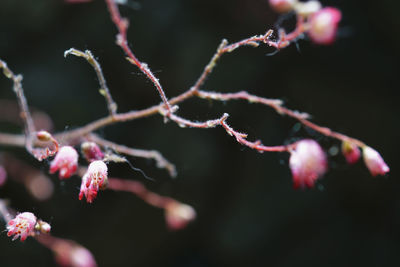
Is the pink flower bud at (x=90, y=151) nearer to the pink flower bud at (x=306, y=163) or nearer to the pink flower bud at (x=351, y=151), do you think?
the pink flower bud at (x=306, y=163)

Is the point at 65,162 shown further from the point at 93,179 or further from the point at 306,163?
the point at 306,163

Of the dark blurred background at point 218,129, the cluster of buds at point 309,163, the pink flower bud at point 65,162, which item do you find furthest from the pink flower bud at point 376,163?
the dark blurred background at point 218,129

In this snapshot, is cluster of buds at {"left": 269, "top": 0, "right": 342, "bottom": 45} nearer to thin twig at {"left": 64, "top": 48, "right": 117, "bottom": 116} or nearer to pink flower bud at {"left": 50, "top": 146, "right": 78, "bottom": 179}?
thin twig at {"left": 64, "top": 48, "right": 117, "bottom": 116}

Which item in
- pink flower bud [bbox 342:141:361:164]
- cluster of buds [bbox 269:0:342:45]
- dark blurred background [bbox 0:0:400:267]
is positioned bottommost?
pink flower bud [bbox 342:141:361:164]

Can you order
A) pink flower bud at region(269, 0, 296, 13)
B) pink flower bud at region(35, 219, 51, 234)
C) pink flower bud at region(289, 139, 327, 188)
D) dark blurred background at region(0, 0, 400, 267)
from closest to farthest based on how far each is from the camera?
pink flower bud at region(35, 219, 51, 234) → pink flower bud at region(289, 139, 327, 188) → pink flower bud at region(269, 0, 296, 13) → dark blurred background at region(0, 0, 400, 267)

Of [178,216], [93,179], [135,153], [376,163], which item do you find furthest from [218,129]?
[93,179]

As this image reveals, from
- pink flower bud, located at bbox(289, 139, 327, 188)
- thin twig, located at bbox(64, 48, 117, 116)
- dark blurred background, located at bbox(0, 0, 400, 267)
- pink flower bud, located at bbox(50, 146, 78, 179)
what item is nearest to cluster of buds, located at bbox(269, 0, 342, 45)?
pink flower bud, located at bbox(289, 139, 327, 188)

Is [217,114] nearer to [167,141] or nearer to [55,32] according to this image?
[167,141]
